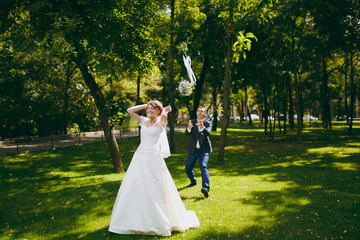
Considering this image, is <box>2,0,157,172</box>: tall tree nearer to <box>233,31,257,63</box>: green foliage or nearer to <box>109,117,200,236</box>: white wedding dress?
<box>233,31,257,63</box>: green foliage

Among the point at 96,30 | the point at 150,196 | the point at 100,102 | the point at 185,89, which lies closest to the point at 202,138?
the point at 185,89

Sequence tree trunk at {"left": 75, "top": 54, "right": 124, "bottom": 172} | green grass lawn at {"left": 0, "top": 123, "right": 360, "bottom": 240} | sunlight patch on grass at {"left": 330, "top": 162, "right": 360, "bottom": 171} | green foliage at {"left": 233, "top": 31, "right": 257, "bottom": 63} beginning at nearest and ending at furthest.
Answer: green grass lawn at {"left": 0, "top": 123, "right": 360, "bottom": 240} < tree trunk at {"left": 75, "top": 54, "right": 124, "bottom": 172} < green foliage at {"left": 233, "top": 31, "right": 257, "bottom": 63} < sunlight patch on grass at {"left": 330, "top": 162, "right": 360, "bottom": 171}

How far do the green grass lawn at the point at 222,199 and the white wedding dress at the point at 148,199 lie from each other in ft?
0.84

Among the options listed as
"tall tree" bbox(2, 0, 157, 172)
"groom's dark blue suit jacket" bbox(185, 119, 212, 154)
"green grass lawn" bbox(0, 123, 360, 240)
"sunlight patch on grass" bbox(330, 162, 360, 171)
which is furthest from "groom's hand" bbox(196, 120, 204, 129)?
"sunlight patch on grass" bbox(330, 162, 360, 171)

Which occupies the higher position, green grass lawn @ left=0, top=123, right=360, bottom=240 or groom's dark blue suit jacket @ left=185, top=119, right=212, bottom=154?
groom's dark blue suit jacket @ left=185, top=119, right=212, bottom=154

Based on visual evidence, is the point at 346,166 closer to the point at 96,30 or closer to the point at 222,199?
the point at 222,199

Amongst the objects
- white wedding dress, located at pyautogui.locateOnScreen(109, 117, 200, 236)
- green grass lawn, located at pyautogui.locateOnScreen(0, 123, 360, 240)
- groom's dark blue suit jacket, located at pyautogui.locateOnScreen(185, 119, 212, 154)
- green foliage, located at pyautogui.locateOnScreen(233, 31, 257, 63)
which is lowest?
green grass lawn, located at pyautogui.locateOnScreen(0, 123, 360, 240)

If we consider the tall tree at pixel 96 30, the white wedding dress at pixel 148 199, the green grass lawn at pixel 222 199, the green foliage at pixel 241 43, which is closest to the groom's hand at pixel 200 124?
the green grass lawn at pixel 222 199

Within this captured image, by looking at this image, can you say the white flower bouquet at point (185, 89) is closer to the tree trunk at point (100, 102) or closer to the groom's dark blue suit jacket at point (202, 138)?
the groom's dark blue suit jacket at point (202, 138)

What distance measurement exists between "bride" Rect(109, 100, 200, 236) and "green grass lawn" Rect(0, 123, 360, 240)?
0.89 feet

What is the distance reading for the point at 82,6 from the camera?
10117 mm

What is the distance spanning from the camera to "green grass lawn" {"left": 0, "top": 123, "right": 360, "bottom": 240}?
212 inches

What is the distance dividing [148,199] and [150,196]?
0.07m

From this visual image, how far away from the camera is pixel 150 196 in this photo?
4.99 m
